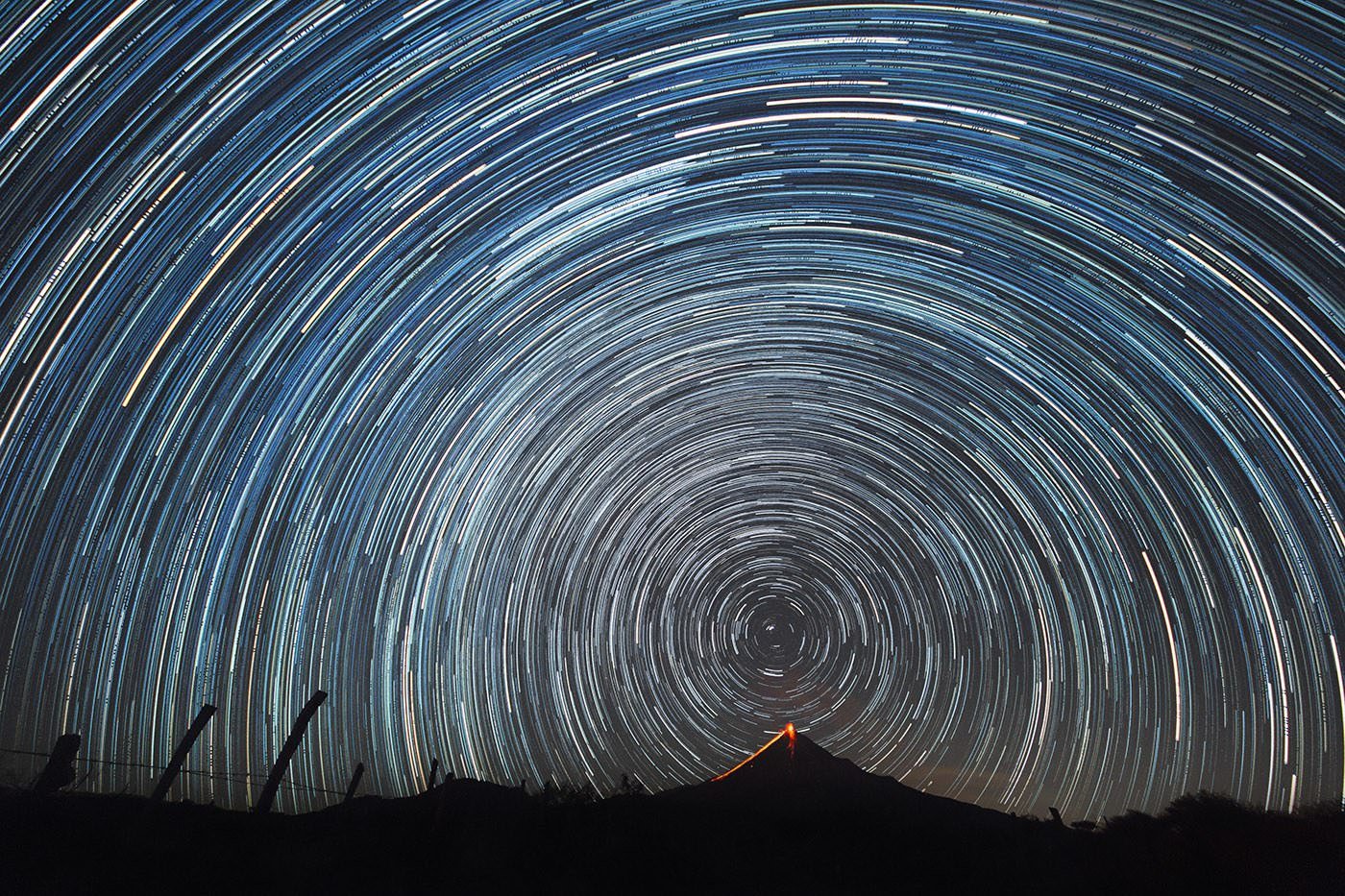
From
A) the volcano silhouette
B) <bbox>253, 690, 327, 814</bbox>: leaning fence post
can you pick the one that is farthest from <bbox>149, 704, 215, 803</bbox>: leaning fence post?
the volcano silhouette

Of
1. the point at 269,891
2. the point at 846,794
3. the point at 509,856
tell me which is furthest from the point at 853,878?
the point at 269,891

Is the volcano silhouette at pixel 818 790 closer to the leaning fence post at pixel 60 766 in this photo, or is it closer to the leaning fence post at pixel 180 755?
the leaning fence post at pixel 180 755

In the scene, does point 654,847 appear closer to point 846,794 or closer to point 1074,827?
point 846,794

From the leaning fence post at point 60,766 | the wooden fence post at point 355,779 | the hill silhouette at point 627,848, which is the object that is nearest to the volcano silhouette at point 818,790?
the hill silhouette at point 627,848

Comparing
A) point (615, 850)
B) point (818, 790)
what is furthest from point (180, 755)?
point (818, 790)

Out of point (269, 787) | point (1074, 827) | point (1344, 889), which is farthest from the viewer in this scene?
point (1074, 827)

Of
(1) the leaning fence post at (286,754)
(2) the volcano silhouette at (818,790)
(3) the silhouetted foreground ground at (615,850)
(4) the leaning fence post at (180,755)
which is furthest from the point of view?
(2) the volcano silhouette at (818,790)
